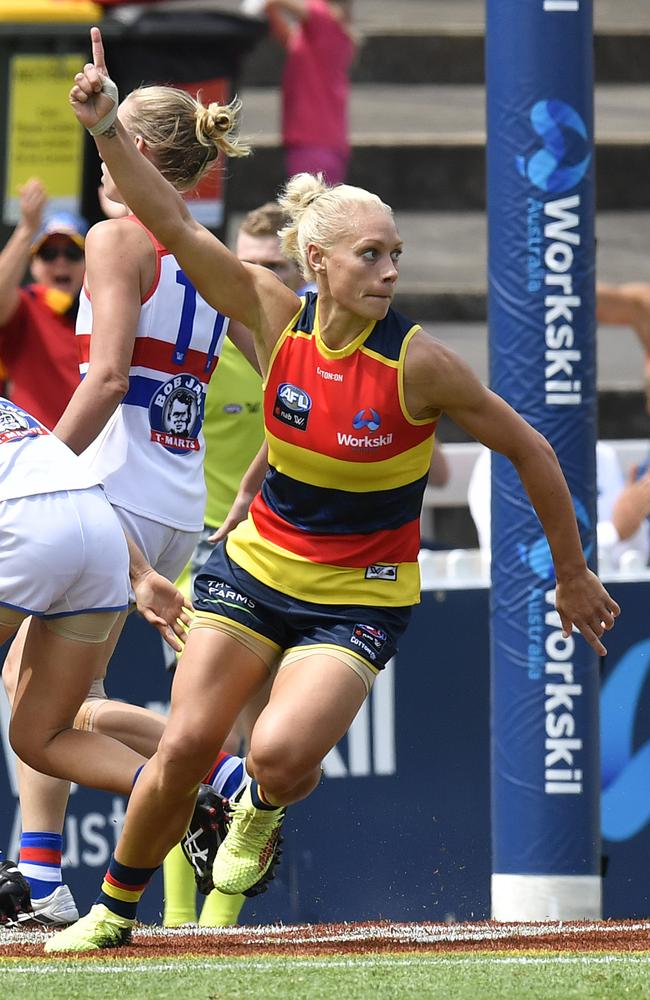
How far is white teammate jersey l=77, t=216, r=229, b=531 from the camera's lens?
16.1ft

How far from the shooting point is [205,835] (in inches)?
189

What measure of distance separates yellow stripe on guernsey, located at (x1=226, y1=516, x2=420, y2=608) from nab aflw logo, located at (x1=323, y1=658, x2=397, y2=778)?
5.40 ft

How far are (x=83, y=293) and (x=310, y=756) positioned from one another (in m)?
1.40

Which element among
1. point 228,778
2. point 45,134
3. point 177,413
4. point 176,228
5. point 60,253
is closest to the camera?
point 176,228

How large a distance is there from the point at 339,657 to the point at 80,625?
2.21ft

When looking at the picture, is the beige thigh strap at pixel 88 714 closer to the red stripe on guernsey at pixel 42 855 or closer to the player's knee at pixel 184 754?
the red stripe on guernsey at pixel 42 855

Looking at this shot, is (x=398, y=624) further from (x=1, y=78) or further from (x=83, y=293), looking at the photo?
(x=1, y=78)

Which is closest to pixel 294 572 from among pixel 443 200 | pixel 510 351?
pixel 510 351

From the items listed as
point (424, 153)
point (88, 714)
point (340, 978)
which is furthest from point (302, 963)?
point (424, 153)

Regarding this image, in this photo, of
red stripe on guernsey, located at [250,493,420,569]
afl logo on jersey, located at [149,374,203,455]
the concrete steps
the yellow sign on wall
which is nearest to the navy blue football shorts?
red stripe on guernsey, located at [250,493,420,569]

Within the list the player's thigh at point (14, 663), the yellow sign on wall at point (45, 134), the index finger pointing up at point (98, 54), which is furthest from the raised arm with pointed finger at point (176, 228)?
the yellow sign on wall at point (45, 134)

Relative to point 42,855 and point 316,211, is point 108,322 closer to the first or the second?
point 316,211

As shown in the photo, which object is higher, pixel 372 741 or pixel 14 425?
pixel 14 425

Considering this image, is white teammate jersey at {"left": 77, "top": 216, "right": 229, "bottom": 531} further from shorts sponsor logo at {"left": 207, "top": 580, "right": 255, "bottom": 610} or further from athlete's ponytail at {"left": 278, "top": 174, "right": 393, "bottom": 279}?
shorts sponsor logo at {"left": 207, "top": 580, "right": 255, "bottom": 610}
